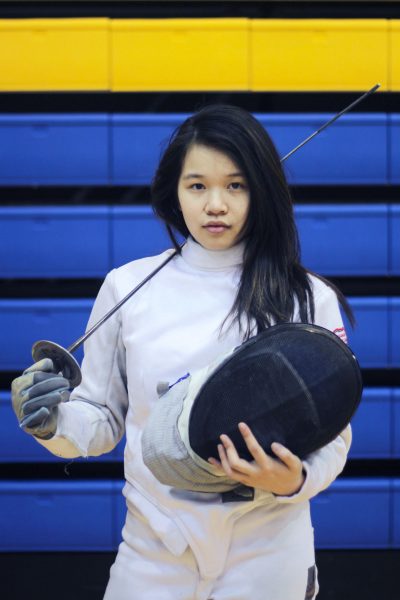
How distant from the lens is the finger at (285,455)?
112 cm

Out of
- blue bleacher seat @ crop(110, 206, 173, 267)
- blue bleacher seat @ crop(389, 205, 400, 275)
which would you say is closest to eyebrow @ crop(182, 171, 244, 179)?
blue bleacher seat @ crop(110, 206, 173, 267)

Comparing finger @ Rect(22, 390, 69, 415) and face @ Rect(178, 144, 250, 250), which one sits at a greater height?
face @ Rect(178, 144, 250, 250)

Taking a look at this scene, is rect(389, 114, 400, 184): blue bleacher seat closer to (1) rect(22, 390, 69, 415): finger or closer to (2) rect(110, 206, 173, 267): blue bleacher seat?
(2) rect(110, 206, 173, 267): blue bleacher seat

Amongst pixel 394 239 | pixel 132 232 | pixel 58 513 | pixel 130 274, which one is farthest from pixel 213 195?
pixel 58 513

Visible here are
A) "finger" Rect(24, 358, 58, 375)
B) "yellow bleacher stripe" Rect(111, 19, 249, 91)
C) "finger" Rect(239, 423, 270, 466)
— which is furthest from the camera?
"yellow bleacher stripe" Rect(111, 19, 249, 91)

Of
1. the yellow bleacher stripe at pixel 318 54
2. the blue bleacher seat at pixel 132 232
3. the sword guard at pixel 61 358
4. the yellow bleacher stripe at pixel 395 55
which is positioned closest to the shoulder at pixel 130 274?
Result: the sword guard at pixel 61 358

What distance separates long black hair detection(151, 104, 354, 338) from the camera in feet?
4.12

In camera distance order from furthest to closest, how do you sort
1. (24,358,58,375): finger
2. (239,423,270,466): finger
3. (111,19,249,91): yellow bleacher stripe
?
(111,19,249,91): yellow bleacher stripe → (24,358,58,375): finger → (239,423,270,466): finger

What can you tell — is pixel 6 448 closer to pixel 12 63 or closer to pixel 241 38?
pixel 12 63

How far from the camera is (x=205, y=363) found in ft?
4.11

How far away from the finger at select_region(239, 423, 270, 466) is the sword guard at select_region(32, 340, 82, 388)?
0.82 ft

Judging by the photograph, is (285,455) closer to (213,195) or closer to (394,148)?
(213,195)

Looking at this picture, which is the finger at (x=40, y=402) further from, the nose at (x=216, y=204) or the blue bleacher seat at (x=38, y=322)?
the blue bleacher seat at (x=38, y=322)

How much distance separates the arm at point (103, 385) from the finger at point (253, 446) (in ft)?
0.84
